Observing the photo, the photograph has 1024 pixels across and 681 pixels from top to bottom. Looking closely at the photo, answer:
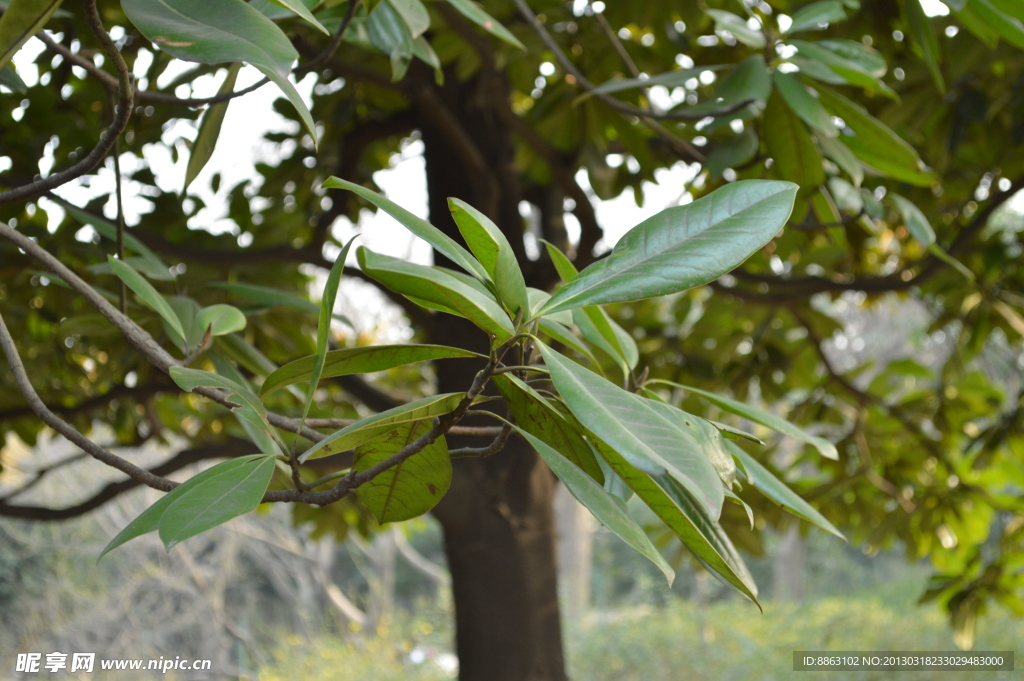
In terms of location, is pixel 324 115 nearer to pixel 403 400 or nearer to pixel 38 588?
pixel 403 400

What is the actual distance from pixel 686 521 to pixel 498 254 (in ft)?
0.46

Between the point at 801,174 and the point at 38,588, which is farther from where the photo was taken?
the point at 38,588

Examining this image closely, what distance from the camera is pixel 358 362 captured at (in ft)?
1.28

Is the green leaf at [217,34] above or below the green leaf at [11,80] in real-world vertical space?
below

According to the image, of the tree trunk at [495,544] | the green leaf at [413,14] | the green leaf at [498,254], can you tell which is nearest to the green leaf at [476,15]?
the green leaf at [413,14]

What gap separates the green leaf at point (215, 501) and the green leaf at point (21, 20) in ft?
0.68

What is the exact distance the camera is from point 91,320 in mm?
677

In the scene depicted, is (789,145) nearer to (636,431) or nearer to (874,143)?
(874,143)

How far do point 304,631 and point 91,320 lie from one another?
6.71 metres

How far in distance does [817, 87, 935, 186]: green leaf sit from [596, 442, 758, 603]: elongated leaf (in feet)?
1.40

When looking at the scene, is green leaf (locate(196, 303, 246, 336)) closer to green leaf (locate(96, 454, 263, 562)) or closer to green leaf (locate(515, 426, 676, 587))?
green leaf (locate(96, 454, 263, 562))

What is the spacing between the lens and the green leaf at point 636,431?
25cm

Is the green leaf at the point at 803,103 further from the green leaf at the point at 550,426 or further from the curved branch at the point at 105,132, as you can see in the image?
the curved branch at the point at 105,132

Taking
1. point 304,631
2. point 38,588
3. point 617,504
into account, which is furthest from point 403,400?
point 304,631
